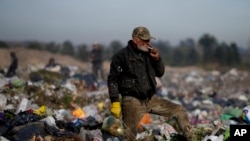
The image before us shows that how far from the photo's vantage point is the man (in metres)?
5.42

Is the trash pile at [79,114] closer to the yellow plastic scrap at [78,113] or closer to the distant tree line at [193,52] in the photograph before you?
the yellow plastic scrap at [78,113]

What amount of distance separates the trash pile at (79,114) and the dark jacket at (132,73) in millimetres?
683

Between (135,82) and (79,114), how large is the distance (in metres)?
3.87

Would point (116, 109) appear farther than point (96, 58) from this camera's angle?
No

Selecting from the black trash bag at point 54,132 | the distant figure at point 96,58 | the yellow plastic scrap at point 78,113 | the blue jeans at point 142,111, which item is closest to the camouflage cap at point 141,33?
the blue jeans at point 142,111

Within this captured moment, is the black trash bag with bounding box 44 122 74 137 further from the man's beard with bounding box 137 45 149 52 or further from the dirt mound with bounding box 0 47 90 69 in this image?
Result: the dirt mound with bounding box 0 47 90 69

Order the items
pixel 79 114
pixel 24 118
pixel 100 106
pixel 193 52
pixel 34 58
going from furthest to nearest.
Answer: pixel 193 52, pixel 34 58, pixel 100 106, pixel 79 114, pixel 24 118

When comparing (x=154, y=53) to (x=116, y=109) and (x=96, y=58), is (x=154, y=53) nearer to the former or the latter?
(x=116, y=109)

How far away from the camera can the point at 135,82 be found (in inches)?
215

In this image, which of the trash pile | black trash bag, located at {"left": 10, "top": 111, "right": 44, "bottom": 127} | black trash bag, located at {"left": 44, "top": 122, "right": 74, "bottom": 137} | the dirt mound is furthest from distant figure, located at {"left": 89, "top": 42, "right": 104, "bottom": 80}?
black trash bag, located at {"left": 44, "top": 122, "right": 74, "bottom": 137}

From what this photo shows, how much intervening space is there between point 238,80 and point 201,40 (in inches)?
702

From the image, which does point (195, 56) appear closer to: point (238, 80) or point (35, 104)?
point (238, 80)

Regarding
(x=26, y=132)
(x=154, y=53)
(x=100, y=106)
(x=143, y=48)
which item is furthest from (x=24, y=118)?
(x=100, y=106)

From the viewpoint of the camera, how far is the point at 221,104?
12992 millimetres
